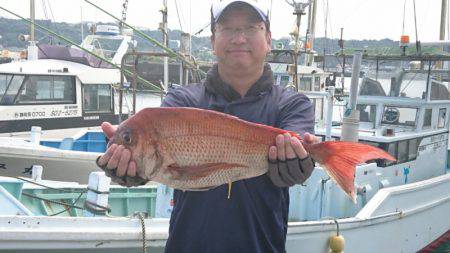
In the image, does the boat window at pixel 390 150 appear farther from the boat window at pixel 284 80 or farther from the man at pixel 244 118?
the man at pixel 244 118

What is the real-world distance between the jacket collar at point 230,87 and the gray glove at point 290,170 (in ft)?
1.51

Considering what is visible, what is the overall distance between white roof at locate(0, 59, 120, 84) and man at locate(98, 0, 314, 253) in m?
10.4

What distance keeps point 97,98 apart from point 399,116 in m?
7.93

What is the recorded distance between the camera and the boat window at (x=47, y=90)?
39.8 ft

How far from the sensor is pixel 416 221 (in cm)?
790

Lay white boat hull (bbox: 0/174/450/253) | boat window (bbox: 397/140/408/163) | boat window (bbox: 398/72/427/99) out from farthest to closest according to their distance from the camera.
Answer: boat window (bbox: 398/72/427/99)
boat window (bbox: 397/140/408/163)
white boat hull (bbox: 0/174/450/253)

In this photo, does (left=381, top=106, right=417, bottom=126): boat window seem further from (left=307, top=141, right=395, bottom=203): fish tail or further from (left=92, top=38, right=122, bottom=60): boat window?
(left=92, top=38, right=122, bottom=60): boat window

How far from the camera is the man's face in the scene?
266 cm

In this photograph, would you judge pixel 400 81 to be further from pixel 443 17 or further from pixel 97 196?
pixel 443 17

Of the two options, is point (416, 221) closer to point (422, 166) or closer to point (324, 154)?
point (422, 166)

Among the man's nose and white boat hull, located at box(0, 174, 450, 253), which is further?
white boat hull, located at box(0, 174, 450, 253)

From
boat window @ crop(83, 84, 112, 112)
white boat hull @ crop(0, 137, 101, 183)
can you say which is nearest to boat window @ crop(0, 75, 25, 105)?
boat window @ crop(83, 84, 112, 112)

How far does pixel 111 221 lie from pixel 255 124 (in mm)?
3042

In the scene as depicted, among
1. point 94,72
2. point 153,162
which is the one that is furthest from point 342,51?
point 153,162
